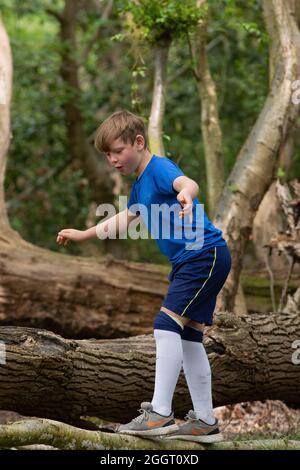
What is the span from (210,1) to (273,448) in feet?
20.2

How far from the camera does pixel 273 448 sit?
5.15m

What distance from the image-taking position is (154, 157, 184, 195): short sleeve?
4876mm

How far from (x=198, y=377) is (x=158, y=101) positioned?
4.20 metres

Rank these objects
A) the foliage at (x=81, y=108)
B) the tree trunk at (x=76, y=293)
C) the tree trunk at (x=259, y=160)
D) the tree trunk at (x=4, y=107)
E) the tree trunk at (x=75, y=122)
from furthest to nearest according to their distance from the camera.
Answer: the foliage at (x=81, y=108) < the tree trunk at (x=75, y=122) < the tree trunk at (x=4, y=107) < the tree trunk at (x=76, y=293) < the tree trunk at (x=259, y=160)

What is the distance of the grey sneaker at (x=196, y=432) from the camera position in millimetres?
4992

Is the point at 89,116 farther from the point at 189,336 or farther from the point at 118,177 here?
the point at 189,336

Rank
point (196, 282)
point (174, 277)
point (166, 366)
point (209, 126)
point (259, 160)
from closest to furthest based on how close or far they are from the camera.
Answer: point (166, 366), point (196, 282), point (174, 277), point (259, 160), point (209, 126)

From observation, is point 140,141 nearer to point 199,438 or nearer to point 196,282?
point 196,282

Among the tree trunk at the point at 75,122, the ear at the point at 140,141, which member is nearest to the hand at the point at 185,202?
the ear at the point at 140,141

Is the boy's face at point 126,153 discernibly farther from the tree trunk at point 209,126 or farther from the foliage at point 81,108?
the foliage at point 81,108

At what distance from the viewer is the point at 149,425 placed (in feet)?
15.8

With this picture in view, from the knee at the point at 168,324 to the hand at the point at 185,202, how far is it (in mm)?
655

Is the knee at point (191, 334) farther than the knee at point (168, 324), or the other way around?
the knee at point (191, 334)

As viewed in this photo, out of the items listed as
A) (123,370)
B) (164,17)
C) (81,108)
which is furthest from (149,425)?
(81,108)
